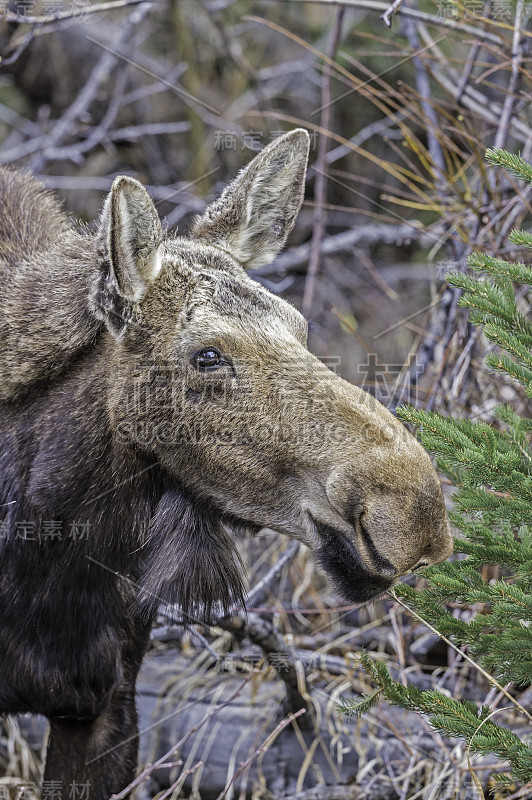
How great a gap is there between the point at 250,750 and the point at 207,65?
6049 millimetres

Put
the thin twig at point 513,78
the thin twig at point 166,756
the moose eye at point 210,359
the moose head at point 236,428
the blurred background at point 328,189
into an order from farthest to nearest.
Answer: the thin twig at point 513,78 < the blurred background at point 328,189 < the thin twig at point 166,756 < the moose eye at point 210,359 < the moose head at point 236,428

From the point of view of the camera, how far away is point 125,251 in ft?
8.75

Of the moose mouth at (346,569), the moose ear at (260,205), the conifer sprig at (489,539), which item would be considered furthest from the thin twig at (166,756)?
the moose ear at (260,205)

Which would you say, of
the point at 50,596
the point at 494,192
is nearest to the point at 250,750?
A: the point at 50,596

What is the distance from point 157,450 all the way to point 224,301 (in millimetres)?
504

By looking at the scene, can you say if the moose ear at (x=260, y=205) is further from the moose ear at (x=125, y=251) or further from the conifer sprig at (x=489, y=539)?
the conifer sprig at (x=489, y=539)

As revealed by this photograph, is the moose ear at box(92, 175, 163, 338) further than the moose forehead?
No

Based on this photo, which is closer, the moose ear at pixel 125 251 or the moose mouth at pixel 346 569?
the moose mouth at pixel 346 569

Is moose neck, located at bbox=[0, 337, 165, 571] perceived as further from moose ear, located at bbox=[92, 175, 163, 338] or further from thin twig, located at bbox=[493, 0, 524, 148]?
thin twig, located at bbox=[493, 0, 524, 148]

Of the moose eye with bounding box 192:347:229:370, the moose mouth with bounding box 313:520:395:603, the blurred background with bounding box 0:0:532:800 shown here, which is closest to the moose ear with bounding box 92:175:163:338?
the moose eye with bounding box 192:347:229:370

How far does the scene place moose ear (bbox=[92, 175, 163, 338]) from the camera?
260 centimetres

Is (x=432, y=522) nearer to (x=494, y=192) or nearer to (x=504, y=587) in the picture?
(x=504, y=587)

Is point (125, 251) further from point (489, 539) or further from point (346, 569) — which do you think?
point (489, 539)

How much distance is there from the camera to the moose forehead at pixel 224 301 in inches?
108
